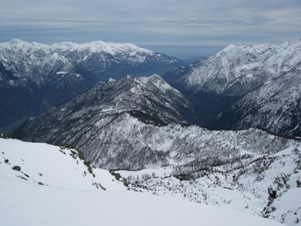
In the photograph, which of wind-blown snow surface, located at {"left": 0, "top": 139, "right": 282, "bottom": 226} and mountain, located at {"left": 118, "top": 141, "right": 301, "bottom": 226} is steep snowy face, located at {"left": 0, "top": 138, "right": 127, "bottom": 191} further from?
mountain, located at {"left": 118, "top": 141, "right": 301, "bottom": 226}

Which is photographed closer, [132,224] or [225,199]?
[132,224]

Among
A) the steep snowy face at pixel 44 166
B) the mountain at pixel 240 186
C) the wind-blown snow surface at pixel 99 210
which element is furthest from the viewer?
the mountain at pixel 240 186

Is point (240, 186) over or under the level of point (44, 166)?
under

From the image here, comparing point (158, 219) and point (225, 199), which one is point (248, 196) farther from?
point (158, 219)

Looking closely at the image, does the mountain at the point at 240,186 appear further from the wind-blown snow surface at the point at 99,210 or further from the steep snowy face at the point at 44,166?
the wind-blown snow surface at the point at 99,210

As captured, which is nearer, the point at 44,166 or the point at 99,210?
the point at 99,210

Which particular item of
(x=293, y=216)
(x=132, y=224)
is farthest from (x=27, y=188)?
(x=293, y=216)

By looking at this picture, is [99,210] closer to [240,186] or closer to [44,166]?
[44,166]

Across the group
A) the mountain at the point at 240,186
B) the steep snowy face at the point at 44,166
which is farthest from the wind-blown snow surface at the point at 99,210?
the mountain at the point at 240,186

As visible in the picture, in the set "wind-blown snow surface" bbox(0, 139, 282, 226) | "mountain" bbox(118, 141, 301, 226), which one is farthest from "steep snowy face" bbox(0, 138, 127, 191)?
"mountain" bbox(118, 141, 301, 226)

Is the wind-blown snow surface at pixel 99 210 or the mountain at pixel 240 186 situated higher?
the wind-blown snow surface at pixel 99 210

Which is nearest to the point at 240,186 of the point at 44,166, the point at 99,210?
the point at 44,166
